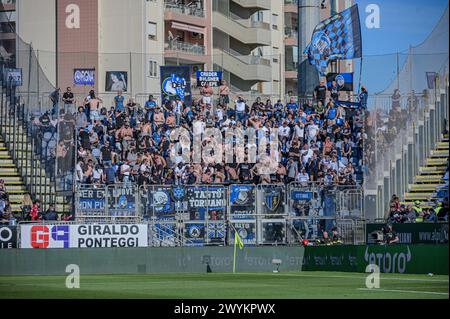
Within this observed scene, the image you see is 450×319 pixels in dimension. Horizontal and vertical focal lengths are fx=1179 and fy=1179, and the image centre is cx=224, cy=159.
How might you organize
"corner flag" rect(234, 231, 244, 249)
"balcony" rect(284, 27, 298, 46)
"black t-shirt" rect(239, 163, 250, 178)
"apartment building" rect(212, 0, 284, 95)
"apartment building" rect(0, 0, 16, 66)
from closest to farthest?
"corner flag" rect(234, 231, 244, 249) < "black t-shirt" rect(239, 163, 250, 178) < "apartment building" rect(0, 0, 16, 66) < "apartment building" rect(212, 0, 284, 95) < "balcony" rect(284, 27, 298, 46)

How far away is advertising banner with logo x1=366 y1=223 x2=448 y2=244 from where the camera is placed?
116ft

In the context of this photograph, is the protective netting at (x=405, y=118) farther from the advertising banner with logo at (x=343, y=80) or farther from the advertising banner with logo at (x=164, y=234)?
the advertising banner with logo at (x=164, y=234)

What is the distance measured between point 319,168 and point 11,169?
10987 mm

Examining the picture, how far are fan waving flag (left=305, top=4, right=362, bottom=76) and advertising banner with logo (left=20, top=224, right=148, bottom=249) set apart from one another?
13229 millimetres

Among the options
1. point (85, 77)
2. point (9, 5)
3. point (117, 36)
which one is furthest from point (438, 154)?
point (117, 36)

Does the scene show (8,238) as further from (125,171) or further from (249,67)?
(249,67)

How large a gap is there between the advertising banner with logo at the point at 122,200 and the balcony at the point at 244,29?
1706 inches

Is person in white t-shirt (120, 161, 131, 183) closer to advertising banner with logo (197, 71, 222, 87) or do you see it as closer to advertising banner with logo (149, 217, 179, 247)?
Result: advertising banner with logo (149, 217, 179, 247)

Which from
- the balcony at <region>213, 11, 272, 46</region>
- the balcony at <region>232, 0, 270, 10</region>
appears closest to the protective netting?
the balcony at <region>213, 11, 272, 46</region>

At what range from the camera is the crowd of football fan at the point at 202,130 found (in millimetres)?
40812

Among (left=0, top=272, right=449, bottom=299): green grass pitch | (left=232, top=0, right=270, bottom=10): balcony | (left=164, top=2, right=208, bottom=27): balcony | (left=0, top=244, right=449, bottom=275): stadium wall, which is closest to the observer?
(left=0, top=272, right=449, bottom=299): green grass pitch

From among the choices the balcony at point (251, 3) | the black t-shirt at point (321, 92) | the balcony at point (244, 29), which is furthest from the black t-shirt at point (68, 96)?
the balcony at point (251, 3)

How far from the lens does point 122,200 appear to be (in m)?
37.8

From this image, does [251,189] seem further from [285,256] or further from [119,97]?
[119,97]
